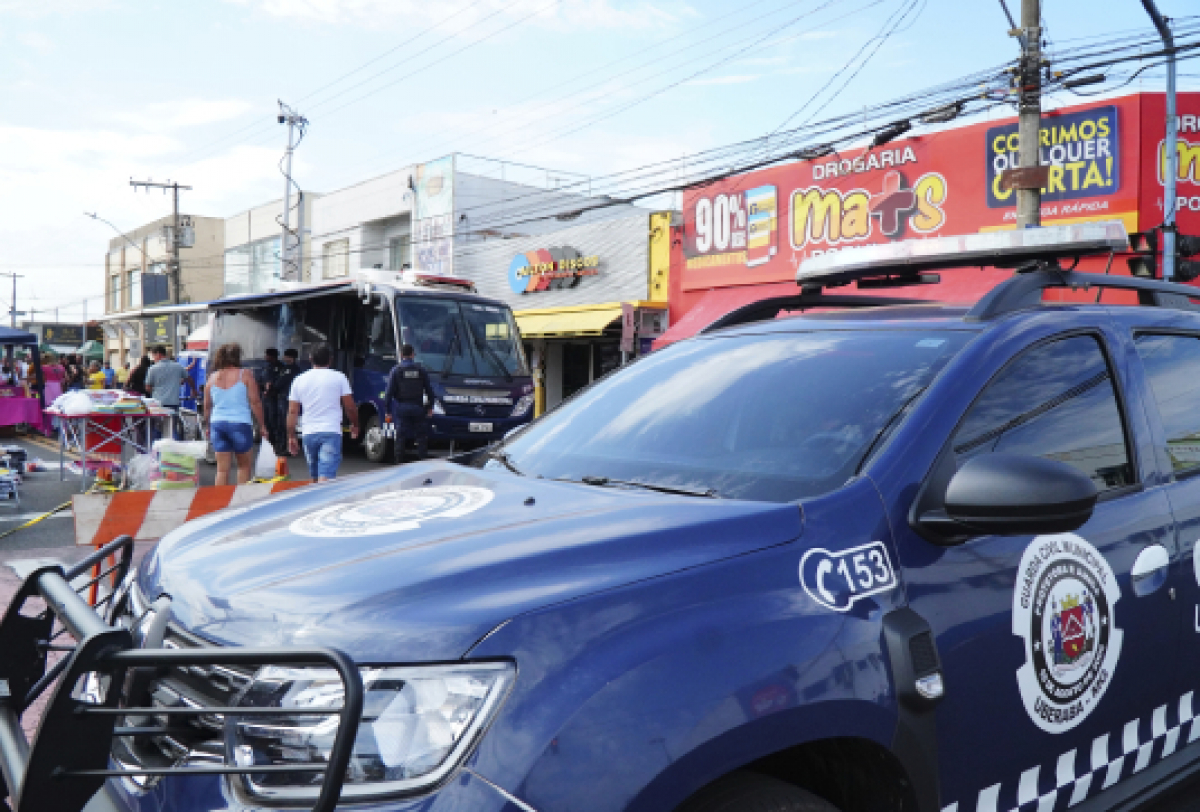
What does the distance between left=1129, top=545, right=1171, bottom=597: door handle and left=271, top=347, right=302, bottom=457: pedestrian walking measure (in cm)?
1543

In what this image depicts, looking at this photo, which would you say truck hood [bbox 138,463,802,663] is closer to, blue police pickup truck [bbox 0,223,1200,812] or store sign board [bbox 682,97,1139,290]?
blue police pickup truck [bbox 0,223,1200,812]

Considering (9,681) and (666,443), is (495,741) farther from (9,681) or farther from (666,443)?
(666,443)

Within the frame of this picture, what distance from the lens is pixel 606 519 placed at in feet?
6.41

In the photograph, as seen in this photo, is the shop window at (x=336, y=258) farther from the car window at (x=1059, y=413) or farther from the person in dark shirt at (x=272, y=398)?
the car window at (x=1059, y=413)

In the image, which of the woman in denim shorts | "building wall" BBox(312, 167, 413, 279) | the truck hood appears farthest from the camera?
"building wall" BBox(312, 167, 413, 279)

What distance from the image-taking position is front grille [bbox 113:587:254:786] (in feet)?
5.27

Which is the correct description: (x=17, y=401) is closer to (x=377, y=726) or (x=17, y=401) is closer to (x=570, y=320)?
(x=570, y=320)

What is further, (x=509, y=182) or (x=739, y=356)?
(x=509, y=182)

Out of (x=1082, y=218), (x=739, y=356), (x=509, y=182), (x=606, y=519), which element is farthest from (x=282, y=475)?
→ (x=509, y=182)

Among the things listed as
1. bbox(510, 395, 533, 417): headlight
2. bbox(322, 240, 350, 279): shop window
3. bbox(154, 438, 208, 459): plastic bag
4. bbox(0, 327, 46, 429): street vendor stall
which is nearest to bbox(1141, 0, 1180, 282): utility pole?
bbox(510, 395, 533, 417): headlight

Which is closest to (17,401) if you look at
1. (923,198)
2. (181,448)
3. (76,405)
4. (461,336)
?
(76,405)

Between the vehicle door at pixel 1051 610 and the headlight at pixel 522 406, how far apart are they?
499 inches

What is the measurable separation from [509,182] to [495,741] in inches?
1216

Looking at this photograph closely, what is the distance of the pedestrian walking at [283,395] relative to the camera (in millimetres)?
16594
